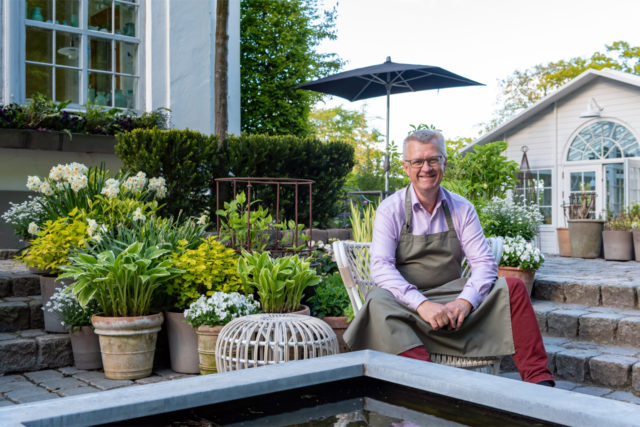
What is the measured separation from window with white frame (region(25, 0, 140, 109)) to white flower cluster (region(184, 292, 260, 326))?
486 cm

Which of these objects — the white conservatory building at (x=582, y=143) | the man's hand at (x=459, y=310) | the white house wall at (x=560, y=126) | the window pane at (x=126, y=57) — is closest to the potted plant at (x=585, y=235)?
the white conservatory building at (x=582, y=143)

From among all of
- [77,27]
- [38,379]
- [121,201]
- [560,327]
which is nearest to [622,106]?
[560,327]

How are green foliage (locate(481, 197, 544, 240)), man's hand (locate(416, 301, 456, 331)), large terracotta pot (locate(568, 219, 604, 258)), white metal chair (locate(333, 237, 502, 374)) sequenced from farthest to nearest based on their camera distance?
large terracotta pot (locate(568, 219, 604, 258)) → green foliage (locate(481, 197, 544, 240)) → white metal chair (locate(333, 237, 502, 374)) → man's hand (locate(416, 301, 456, 331))

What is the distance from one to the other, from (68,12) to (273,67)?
991cm

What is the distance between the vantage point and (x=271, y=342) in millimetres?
2922

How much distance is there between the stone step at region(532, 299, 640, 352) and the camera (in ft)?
13.2

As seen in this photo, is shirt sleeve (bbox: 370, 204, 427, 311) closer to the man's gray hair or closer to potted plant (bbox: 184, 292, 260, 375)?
the man's gray hair

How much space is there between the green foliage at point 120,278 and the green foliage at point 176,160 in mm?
1771

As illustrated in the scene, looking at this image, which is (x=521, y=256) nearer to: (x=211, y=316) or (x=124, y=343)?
(x=211, y=316)

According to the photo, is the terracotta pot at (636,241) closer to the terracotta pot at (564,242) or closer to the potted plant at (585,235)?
the potted plant at (585,235)

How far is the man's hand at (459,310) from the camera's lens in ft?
8.21

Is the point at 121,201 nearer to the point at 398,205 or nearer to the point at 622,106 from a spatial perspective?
the point at 398,205

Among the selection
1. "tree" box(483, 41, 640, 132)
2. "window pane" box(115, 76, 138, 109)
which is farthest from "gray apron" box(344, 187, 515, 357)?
"tree" box(483, 41, 640, 132)

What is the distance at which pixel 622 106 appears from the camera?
Answer: 1145 centimetres
